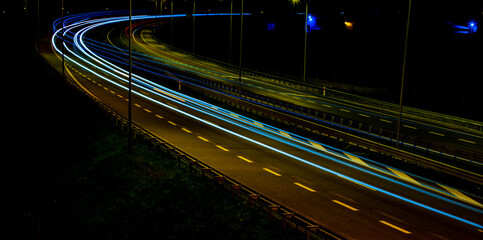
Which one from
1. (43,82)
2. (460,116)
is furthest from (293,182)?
(43,82)

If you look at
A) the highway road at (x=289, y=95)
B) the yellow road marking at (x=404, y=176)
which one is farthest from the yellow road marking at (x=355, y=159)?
the highway road at (x=289, y=95)

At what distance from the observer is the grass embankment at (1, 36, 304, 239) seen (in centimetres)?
2045

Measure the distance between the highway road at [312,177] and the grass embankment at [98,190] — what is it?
2559 mm

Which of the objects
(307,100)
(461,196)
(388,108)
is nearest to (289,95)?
(307,100)

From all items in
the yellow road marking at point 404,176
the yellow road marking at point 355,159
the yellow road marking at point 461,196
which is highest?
the yellow road marking at point 461,196

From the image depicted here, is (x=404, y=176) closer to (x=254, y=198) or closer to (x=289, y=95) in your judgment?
(x=254, y=198)

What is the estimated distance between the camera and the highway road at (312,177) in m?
19.6

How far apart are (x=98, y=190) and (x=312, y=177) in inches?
451

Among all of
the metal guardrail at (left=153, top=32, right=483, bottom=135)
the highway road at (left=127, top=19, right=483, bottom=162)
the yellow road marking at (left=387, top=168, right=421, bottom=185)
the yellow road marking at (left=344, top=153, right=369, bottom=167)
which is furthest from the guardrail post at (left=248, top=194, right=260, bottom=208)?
the metal guardrail at (left=153, top=32, right=483, bottom=135)

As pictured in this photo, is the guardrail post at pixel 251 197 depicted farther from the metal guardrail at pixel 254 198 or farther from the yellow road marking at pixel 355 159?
the yellow road marking at pixel 355 159

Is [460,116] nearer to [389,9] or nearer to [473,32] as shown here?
[473,32]

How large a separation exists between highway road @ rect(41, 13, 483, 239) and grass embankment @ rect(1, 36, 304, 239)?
2559 millimetres

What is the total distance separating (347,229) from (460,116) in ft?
103

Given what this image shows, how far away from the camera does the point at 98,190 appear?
1099 inches
